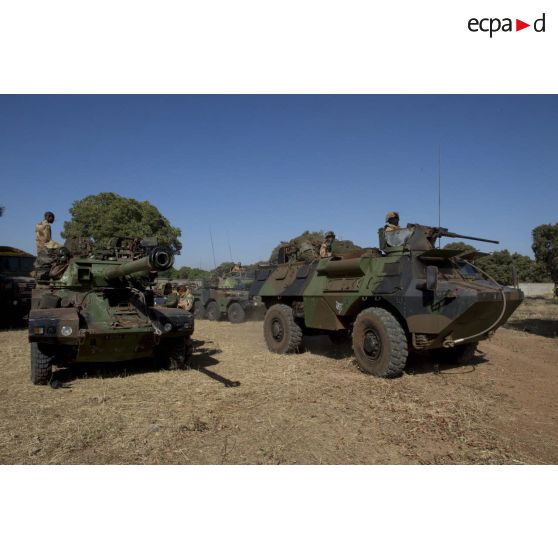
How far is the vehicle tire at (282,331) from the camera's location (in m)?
8.98

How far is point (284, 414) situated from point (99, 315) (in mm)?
3430

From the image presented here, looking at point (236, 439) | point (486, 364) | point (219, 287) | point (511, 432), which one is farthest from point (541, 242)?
point (236, 439)

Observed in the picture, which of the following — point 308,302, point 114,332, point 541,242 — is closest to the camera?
point 114,332

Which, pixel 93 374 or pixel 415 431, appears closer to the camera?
pixel 415 431

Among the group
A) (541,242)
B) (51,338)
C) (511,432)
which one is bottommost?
(511,432)

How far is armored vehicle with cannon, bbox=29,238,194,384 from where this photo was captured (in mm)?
6055

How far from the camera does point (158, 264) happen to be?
4914 mm

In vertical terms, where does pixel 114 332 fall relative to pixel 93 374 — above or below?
above

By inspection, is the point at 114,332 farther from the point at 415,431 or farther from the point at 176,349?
the point at 415,431

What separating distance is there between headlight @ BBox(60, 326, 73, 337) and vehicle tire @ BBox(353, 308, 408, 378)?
166 inches

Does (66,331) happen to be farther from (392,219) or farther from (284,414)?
(392,219)

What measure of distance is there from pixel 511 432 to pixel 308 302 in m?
4.60

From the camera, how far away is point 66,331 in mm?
5938

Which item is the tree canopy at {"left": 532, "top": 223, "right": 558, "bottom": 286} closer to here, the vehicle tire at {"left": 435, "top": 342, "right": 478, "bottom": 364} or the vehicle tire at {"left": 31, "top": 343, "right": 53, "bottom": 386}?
the vehicle tire at {"left": 435, "top": 342, "right": 478, "bottom": 364}
